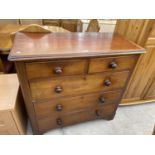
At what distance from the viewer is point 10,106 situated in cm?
105

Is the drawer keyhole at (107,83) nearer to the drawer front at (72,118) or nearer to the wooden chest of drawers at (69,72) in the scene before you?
the wooden chest of drawers at (69,72)

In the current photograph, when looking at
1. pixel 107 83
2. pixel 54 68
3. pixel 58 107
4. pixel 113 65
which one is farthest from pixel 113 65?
pixel 58 107

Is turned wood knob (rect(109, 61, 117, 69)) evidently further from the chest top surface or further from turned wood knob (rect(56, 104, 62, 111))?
turned wood knob (rect(56, 104, 62, 111))

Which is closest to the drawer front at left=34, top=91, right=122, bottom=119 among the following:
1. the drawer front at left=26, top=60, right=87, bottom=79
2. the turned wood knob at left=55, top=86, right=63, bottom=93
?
the turned wood knob at left=55, top=86, right=63, bottom=93

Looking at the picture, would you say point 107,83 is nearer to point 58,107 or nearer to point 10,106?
point 58,107

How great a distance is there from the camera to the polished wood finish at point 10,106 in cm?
105

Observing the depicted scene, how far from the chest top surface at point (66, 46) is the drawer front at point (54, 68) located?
58 mm

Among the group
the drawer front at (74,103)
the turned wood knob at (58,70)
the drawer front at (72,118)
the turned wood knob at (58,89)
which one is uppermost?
the turned wood knob at (58,70)

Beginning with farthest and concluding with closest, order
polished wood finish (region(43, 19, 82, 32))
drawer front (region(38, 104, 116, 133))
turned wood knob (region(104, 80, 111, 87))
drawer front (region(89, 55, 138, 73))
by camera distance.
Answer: polished wood finish (region(43, 19, 82, 32)), drawer front (region(38, 104, 116, 133)), turned wood knob (region(104, 80, 111, 87)), drawer front (region(89, 55, 138, 73))

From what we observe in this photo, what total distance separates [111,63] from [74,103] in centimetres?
48

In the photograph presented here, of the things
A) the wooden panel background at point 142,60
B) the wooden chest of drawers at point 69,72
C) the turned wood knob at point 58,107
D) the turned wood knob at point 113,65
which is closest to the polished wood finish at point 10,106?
the wooden chest of drawers at point 69,72

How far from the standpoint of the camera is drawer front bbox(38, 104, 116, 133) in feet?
4.16
